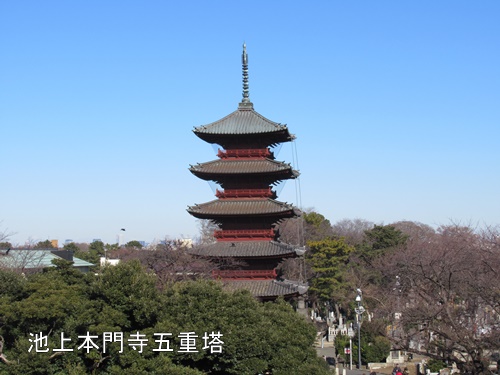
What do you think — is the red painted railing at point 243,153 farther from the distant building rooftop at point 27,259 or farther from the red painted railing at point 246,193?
the distant building rooftop at point 27,259

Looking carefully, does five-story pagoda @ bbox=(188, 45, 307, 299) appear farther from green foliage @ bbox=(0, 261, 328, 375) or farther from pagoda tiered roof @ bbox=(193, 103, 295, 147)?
green foliage @ bbox=(0, 261, 328, 375)

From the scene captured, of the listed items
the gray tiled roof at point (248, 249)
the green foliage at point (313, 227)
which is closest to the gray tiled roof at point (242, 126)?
the gray tiled roof at point (248, 249)

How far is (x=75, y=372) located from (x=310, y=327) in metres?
8.44

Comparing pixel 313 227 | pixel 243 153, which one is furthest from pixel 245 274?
pixel 313 227

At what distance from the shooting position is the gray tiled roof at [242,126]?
95.7ft

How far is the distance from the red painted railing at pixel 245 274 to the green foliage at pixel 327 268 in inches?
977

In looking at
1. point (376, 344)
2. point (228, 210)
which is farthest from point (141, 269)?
point (376, 344)

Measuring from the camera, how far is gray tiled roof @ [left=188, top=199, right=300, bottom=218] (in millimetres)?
28141

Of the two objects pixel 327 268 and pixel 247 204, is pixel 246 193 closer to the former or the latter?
pixel 247 204

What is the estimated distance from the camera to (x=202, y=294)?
16844mm

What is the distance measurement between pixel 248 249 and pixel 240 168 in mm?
4200

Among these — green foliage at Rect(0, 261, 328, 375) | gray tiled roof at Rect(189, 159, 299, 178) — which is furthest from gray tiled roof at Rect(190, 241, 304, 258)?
green foliage at Rect(0, 261, 328, 375)

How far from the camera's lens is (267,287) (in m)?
27.7

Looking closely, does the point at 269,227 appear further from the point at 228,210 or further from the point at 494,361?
the point at 494,361
